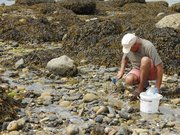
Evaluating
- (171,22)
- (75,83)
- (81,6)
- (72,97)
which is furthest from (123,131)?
(81,6)

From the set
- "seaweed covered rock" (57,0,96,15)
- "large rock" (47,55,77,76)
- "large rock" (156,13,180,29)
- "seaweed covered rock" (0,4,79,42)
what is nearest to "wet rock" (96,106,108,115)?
"large rock" (47,55,77,76)

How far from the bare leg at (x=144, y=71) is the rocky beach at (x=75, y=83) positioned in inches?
13.4

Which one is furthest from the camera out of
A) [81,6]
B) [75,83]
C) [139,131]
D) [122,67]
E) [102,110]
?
[81,6]

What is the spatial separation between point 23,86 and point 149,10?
1652 cm

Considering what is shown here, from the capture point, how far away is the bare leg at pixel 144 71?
24.5 ft

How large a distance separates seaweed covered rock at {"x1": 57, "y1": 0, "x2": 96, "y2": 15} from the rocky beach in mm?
6076

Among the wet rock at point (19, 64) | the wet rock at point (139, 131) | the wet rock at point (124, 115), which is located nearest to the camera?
the wet rock at point (139, 131)

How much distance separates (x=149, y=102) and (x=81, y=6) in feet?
52.3

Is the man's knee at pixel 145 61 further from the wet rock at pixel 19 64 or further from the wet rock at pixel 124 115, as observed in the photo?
the wet rock at pixel 19 64

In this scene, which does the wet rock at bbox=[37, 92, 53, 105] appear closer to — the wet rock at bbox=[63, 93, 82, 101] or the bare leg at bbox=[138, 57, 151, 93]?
the wet rock at bbox=[63, 93, 82, 101]

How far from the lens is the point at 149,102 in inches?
283

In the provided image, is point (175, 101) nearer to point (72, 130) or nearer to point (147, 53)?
point (147, 53)

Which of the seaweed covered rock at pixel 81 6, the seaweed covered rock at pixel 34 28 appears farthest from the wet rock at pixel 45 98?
the seaweed covered rock at pixel 81 6

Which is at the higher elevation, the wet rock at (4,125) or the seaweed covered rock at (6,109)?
the seaweed covered rock at (6,109)
